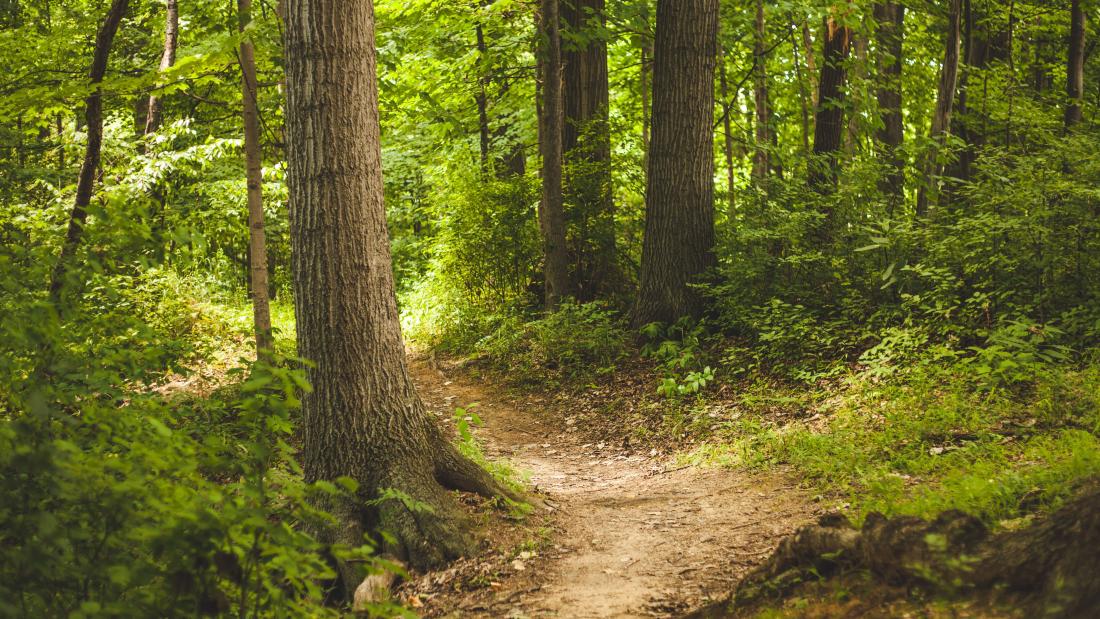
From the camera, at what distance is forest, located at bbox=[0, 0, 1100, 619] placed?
2963mm

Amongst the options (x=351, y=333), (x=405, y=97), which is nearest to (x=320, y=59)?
(x=351, y=333)

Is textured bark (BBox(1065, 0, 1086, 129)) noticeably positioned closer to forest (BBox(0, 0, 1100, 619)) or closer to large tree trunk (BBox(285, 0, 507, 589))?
forest (BBox(0, 0, 1100, 619))

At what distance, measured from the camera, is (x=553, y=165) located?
11.0 meters

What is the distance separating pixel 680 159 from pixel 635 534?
5.80 m

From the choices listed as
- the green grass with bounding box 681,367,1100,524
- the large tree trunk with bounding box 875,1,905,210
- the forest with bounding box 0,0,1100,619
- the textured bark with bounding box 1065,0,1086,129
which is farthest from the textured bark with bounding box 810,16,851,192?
the green grass with bounding box 681,367,1100,524

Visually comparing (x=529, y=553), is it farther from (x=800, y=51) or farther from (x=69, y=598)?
(x=800, y=51)

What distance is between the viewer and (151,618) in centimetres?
276

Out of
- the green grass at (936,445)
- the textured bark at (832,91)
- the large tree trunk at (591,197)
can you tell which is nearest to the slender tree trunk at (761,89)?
the textured bark at (832,91)

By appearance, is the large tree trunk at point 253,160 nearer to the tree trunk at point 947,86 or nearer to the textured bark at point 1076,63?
the tree trunk at point 947,86

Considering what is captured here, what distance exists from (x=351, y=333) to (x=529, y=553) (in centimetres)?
203

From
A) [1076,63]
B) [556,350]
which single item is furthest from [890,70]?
[556,350]

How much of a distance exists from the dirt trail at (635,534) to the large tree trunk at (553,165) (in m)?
3.94

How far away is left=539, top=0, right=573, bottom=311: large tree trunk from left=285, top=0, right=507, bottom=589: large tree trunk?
577 centimetres

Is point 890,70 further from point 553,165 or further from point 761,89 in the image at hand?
point 553,165
